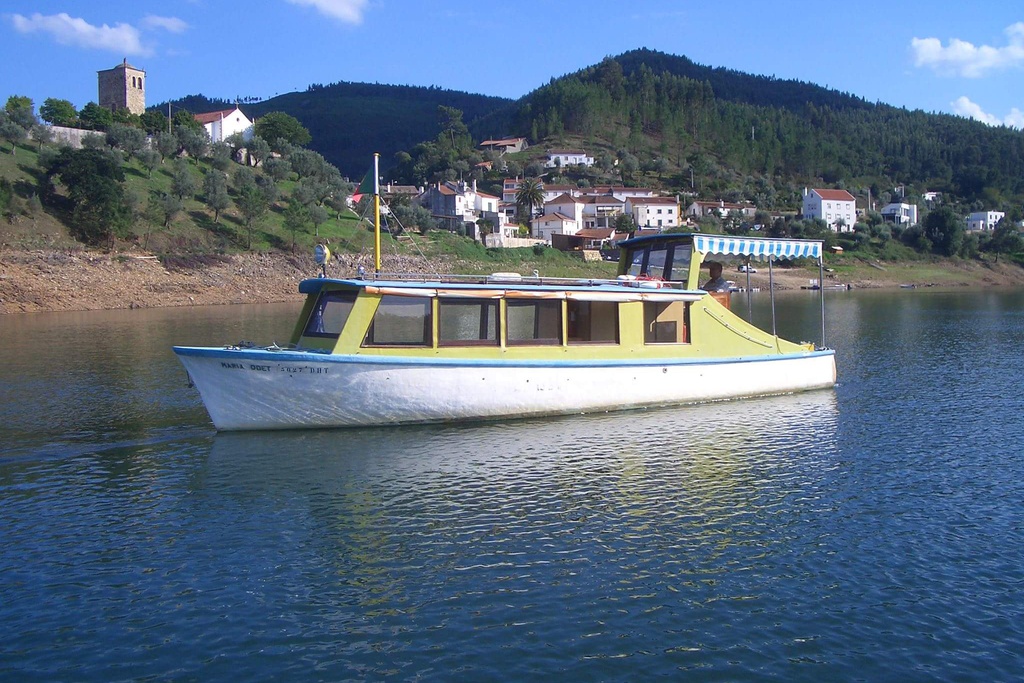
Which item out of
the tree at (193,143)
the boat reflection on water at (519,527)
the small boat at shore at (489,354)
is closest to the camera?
the boat reflection on water at (519,527)

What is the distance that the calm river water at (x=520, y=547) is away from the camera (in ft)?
31.4

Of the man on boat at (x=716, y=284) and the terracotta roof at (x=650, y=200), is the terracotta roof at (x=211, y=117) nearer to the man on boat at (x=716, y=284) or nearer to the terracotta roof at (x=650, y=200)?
the terracotta roof at (x=650, y=200)

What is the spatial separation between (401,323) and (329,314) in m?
1.68

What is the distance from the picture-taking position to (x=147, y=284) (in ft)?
221

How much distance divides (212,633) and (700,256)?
1724cm

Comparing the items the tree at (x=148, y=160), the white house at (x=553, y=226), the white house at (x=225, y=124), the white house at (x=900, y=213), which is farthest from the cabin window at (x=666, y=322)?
the white house at (x=900, y=213)

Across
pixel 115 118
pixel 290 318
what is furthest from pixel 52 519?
pixel 115 118

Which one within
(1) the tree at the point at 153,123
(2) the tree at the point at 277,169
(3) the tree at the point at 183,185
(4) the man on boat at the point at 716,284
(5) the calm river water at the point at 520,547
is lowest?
(5) the calm river water at the point at 520,547

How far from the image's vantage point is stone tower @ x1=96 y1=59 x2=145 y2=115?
135 meters

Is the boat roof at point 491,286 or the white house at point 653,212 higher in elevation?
the white house at point 653,212

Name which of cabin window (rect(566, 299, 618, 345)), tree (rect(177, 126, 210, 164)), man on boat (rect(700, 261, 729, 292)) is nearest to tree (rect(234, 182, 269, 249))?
tree (rect(177, 126, 210, 164))

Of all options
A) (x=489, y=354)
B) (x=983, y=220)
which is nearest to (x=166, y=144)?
(x=489, y=354)

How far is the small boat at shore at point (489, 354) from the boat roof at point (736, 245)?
0.23 feet

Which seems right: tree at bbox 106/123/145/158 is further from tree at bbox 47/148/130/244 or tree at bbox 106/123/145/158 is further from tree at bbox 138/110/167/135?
tree at bbox 47/148/130/244
